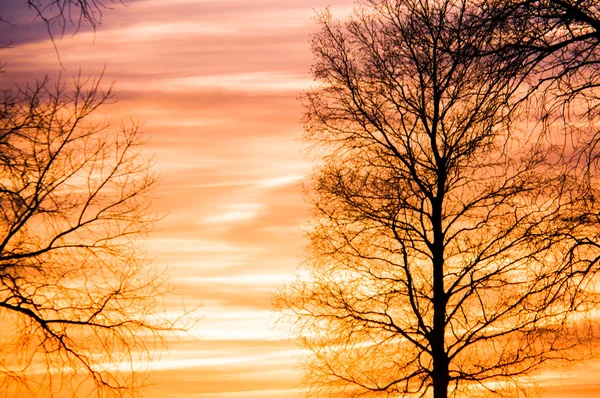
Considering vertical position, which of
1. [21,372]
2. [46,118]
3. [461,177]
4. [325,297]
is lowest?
[21,372]

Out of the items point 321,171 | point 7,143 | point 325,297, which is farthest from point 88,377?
point 321,171

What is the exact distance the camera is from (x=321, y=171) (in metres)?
16.8

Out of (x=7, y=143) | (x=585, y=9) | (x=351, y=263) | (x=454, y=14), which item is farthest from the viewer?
(x=351, y=263)

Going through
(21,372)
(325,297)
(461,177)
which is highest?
(461,177)

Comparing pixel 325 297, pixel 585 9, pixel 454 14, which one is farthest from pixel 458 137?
pixel 585 9

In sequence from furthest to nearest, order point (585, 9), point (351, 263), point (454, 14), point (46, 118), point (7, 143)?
point (351, 263), point (454, 14), point (46, 118), point (7, 143), point (585, 9)

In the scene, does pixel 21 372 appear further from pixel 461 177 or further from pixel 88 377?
pixel 461 177

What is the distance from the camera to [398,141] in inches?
652

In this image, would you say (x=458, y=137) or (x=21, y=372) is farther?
(x=458, y=137)

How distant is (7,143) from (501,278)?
9.77 meters

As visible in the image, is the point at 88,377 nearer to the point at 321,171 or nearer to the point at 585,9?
the point at 321,171

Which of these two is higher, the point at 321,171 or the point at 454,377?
the point at 321,171

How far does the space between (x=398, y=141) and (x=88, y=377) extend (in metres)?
8.17

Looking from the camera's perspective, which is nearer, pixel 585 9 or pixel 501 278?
pixel 585 9
